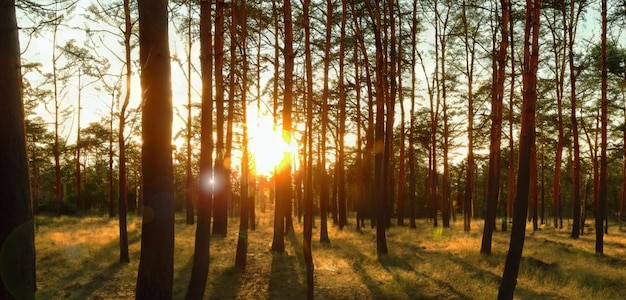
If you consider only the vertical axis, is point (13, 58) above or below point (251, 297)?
above

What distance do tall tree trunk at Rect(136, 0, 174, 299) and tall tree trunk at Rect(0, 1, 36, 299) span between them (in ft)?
5.82

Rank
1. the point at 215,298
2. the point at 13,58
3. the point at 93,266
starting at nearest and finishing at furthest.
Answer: the point at 13,58 < the point at 215,298 < the point at 93,266

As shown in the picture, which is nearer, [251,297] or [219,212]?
[251,297]

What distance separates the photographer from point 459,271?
10914 mm

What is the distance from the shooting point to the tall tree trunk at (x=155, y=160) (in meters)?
4.35

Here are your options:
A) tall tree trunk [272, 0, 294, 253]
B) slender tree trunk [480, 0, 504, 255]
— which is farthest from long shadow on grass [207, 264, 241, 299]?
slender tree trunk [480, 0, 504, 255]

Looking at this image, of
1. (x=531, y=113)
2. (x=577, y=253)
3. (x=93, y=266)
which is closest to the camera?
(x=531, y=113)

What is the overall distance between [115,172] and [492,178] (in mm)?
46675

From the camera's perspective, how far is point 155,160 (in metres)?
4.35

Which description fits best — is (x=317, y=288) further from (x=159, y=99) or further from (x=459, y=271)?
(x=159, y=99)

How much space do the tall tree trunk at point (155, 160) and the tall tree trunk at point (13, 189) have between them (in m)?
1.77

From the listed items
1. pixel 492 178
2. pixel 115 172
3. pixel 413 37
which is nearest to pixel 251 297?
pixel 492 178

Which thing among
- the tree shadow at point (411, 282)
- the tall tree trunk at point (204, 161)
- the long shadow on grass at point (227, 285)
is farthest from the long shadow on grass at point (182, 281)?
the tree shadow at point (411, 282)

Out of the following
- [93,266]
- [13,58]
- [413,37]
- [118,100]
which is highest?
[413,37]
